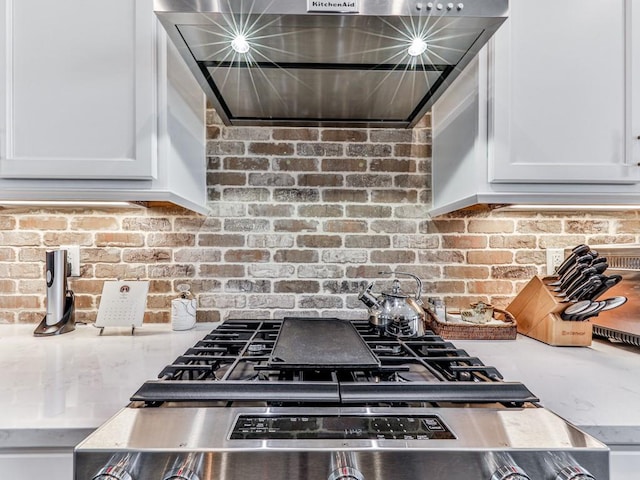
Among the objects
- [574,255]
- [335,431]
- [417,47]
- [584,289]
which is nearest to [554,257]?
[574,255]

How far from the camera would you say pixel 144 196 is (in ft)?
3.46

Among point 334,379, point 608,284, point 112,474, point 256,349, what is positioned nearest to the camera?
point 112,474

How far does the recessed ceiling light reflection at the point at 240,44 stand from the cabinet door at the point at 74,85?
0.93ft

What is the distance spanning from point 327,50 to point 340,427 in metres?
0.94

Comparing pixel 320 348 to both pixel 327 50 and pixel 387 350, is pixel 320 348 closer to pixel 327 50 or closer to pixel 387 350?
pixel 387 350

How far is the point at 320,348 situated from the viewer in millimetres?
943

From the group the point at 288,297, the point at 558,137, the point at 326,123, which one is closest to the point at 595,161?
the point at 558,137

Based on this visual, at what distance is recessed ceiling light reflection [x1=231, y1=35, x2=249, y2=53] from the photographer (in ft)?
2.97

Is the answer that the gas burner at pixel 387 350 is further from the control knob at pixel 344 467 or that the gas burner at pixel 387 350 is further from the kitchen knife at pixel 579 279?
the kitchen knife at pixel 579 279

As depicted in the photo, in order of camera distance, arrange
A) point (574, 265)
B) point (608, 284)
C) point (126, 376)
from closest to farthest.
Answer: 1. point (126, 376)
2. point (608, 284)
3. point (574, 265)

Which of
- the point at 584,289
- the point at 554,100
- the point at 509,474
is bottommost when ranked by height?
the point at 509,474

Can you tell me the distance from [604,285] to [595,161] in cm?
40

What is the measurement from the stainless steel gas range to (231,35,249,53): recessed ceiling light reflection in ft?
2.74

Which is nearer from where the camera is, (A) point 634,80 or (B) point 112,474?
(B) point 112,474
